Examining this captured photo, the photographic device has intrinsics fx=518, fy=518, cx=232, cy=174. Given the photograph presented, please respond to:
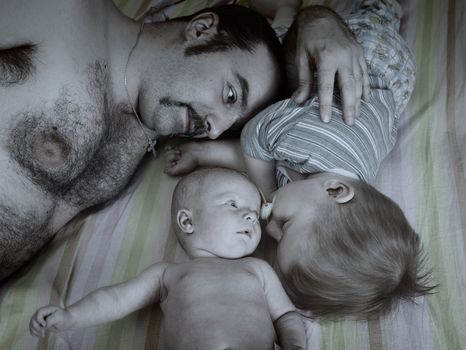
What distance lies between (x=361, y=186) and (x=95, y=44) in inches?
21.1

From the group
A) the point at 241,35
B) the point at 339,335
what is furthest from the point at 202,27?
the point at 339,335

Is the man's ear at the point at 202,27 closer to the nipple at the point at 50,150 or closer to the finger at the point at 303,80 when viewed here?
the finger at the point at 303,80

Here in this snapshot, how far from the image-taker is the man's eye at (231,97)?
1029mm

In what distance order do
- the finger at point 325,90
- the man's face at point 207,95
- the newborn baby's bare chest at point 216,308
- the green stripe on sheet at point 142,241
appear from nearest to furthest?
the newborn baby's bare chest at point 216,308
the green stripe on sheet at point 142,241
the finger at point 325,90
the man's face at point 207,95

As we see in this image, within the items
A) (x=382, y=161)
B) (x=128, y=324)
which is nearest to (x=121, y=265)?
(x=128, y=324)

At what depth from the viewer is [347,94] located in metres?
0.92

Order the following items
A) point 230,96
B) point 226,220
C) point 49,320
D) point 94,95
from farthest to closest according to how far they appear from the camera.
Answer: point 230,96 → point 94,95 → point 226,220 → point 49,320

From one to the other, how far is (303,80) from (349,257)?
37 cm

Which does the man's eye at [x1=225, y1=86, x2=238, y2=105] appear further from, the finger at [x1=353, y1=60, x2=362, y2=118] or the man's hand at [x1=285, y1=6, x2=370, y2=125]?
the finger at [x1=353, y1=60, x2=362, y2=118]

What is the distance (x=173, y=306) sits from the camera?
2.50ft

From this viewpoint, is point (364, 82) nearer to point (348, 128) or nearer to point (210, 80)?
point (348, 128)

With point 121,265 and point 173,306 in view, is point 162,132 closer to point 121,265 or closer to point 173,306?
point 121,265

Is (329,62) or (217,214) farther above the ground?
(329,62)

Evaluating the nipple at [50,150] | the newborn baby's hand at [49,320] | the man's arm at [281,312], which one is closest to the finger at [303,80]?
the man's arm at [281,312]
